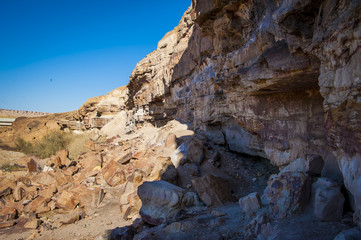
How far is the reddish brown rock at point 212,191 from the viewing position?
460cm

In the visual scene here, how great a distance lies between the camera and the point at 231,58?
4.86m

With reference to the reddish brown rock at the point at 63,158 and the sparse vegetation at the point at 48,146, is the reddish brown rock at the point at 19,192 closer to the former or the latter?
the reddish brown rock at the point at 63,158

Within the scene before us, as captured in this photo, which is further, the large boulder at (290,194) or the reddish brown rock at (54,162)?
the reddish brown rock at (54,162)

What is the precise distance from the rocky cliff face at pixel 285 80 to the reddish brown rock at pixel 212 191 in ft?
4.34

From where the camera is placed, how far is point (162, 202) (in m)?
4.59

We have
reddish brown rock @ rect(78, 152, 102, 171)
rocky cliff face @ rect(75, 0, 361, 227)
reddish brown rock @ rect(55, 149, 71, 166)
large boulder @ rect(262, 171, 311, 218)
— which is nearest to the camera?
rocky cliff face @ rect(75, 0, 361, 227)

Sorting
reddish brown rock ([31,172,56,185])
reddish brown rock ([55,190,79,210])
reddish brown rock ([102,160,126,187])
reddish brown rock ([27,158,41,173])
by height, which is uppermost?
reddish brown rock ([27,158,41,173])

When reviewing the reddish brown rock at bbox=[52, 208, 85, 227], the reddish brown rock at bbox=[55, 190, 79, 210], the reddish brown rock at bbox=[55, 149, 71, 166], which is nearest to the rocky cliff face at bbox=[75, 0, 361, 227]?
the reddish brown rock at bbox=[52, 208, 85, 227]

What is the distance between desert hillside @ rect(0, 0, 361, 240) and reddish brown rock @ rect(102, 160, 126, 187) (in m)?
0.04

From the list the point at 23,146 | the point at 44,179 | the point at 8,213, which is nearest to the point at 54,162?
the point at 44,179

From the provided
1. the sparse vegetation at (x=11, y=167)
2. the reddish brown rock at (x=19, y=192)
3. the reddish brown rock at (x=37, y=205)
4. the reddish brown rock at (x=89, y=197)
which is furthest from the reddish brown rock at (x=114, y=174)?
the sparse vegetation at (x=11, y=167)

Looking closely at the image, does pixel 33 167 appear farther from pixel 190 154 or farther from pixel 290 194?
pixel 290 194

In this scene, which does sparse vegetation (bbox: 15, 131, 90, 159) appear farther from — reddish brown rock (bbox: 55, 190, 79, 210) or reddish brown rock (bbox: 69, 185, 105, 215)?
reddish brown rock (bbox: 55, 190, 79, 210)

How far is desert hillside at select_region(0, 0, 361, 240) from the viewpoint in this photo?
7.10 ft
